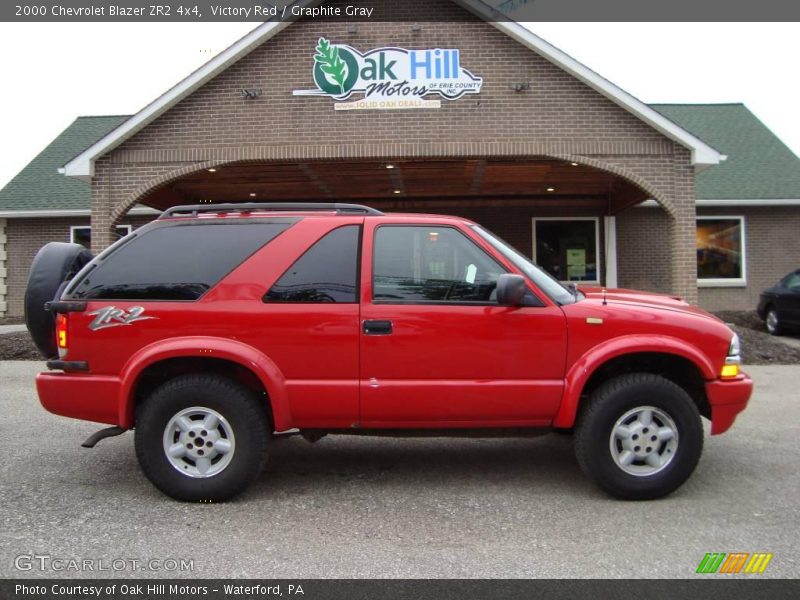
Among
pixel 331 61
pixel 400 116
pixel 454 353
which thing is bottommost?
pixel 454 353

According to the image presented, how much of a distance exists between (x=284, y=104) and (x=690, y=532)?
9.01 m

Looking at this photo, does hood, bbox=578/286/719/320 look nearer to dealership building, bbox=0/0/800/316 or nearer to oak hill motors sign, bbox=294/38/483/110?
dealership building, bbox=0/0/800/316

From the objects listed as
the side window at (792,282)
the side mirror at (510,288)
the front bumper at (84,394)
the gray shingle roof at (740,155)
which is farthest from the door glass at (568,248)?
the front bumper at (84,394)

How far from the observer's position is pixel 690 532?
395cm

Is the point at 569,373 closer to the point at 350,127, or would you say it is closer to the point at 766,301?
the point at 350,127

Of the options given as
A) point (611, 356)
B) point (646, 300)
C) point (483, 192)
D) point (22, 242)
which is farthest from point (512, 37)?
point (22, 242)

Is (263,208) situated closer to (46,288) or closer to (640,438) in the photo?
(46,288)

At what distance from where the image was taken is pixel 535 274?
4672 mm

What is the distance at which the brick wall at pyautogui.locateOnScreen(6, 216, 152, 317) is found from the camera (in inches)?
661

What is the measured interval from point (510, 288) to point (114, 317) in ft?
8.54

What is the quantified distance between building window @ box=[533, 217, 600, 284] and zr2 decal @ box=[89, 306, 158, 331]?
41.0 ft

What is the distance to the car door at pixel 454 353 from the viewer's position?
4367 mm

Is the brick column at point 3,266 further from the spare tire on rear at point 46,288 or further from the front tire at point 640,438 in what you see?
the front tire at point 640,438

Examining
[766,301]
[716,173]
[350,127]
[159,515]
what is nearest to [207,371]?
[159,515]
